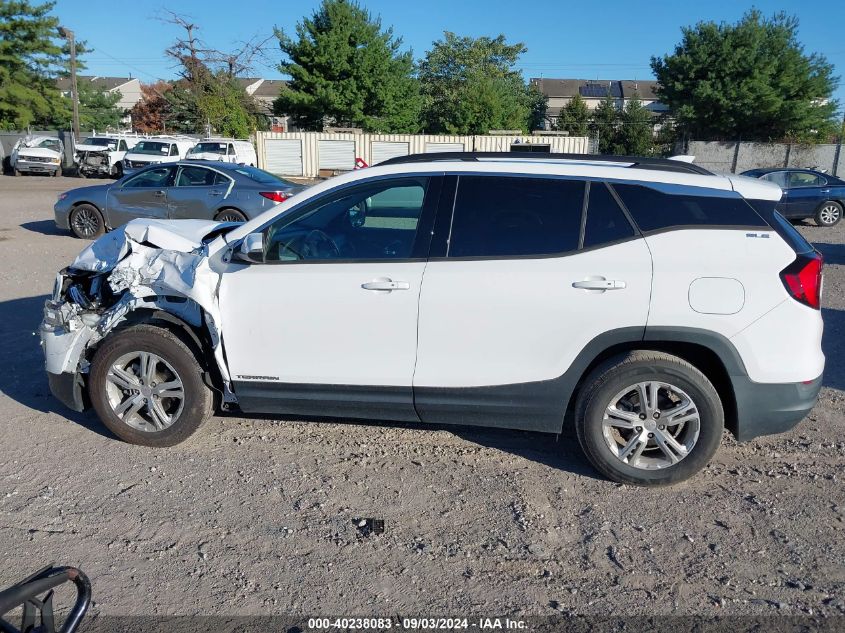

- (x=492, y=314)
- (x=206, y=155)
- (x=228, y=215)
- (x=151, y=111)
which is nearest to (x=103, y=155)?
(x=206, y=155)

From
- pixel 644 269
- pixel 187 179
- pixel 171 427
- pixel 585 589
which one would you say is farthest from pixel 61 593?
pixel 187 179

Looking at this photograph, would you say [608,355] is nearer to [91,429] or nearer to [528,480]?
[528,480]

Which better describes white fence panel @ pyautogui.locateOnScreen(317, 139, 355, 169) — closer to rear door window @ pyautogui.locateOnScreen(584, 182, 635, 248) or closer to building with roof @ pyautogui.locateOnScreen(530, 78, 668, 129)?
rear door window @ pyautogui.locateOnScreen(584, 182, 635, 248)

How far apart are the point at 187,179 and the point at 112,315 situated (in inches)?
360

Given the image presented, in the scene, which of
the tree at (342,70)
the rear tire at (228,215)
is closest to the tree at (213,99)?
the tree at (342,70)

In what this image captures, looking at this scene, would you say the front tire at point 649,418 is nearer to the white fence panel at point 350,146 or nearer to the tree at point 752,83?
the white fence panel at point 350,146

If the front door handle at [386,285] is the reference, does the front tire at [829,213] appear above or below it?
below

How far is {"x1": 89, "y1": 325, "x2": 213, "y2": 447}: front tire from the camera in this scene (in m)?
4.48

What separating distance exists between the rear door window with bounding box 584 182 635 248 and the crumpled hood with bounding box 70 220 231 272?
2628 mm

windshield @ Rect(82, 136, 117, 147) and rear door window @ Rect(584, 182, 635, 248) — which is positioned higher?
rear door window @ Rect(584, 182, 635, 248)

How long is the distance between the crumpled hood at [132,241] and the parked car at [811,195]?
1596cm

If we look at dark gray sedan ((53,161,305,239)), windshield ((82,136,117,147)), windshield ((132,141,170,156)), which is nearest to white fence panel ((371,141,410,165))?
windshield ((132,141,170,156))

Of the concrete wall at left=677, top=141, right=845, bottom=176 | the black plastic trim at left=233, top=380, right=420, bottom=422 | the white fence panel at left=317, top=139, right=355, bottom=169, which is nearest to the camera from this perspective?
the black plastic trim at left=233, top=380, right=420, bottom=422

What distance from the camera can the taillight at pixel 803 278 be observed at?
3904 mm
